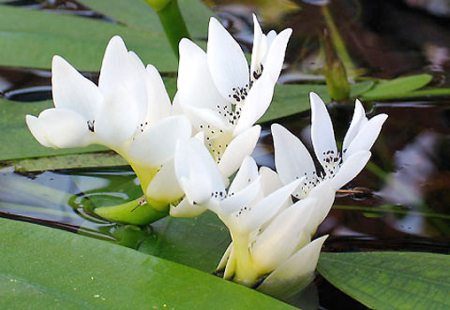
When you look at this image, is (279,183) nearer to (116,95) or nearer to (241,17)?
(116,95)

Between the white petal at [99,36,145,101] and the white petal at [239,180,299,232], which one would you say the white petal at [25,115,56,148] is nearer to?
the white petal at [99,36,145,101]

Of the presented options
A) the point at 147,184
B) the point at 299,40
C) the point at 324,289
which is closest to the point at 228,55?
Result: the point at 147,184

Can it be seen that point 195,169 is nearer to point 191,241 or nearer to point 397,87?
point 191,241

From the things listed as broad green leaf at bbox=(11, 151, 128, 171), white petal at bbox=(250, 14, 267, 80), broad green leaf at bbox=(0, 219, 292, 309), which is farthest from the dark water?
white petal at bbox=(250, 14, 267, 80)

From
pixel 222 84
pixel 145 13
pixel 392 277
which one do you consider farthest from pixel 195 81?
pixel 145 13

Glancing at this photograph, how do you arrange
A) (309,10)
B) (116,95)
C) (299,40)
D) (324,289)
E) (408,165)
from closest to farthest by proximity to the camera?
(116,95)
(324,289)
(408,165)
(299,40)
(309,10)
